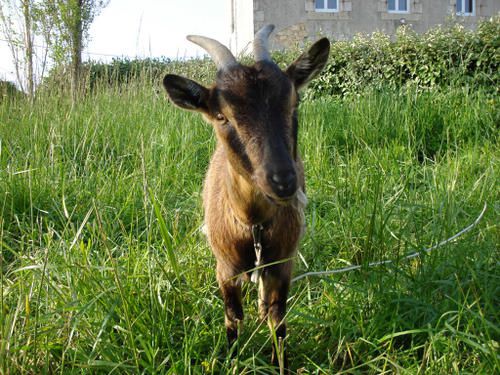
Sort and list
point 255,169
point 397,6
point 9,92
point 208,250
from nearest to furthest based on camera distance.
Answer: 1. point 255,169
2. point 208,250
3. point 9,92
4. point 397,6

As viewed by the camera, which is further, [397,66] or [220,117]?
[397,66]

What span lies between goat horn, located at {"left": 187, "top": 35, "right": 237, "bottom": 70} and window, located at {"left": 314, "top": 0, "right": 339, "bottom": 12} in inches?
695

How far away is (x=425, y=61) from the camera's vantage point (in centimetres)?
752

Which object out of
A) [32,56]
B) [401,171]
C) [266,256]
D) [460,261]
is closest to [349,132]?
[401,171]

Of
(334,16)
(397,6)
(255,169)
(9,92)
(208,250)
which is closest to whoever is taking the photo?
(255,169)

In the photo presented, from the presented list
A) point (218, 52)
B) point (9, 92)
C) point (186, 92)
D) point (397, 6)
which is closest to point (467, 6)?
point (397, 6)

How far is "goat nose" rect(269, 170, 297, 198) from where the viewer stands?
6.00ft

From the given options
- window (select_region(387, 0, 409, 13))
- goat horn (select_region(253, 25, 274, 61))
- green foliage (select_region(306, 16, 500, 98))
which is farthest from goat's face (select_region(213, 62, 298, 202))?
window (select_region(387, 0, 409, 13))

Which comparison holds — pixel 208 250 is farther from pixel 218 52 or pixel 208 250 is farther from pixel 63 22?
pixel 63 22

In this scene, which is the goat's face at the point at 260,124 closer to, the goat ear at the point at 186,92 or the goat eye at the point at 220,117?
the goat eye at the point at 220,117

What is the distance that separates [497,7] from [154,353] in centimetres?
2466

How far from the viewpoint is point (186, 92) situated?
2.37 metres

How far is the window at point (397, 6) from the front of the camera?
64.4 feet

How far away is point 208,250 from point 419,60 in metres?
6.13
